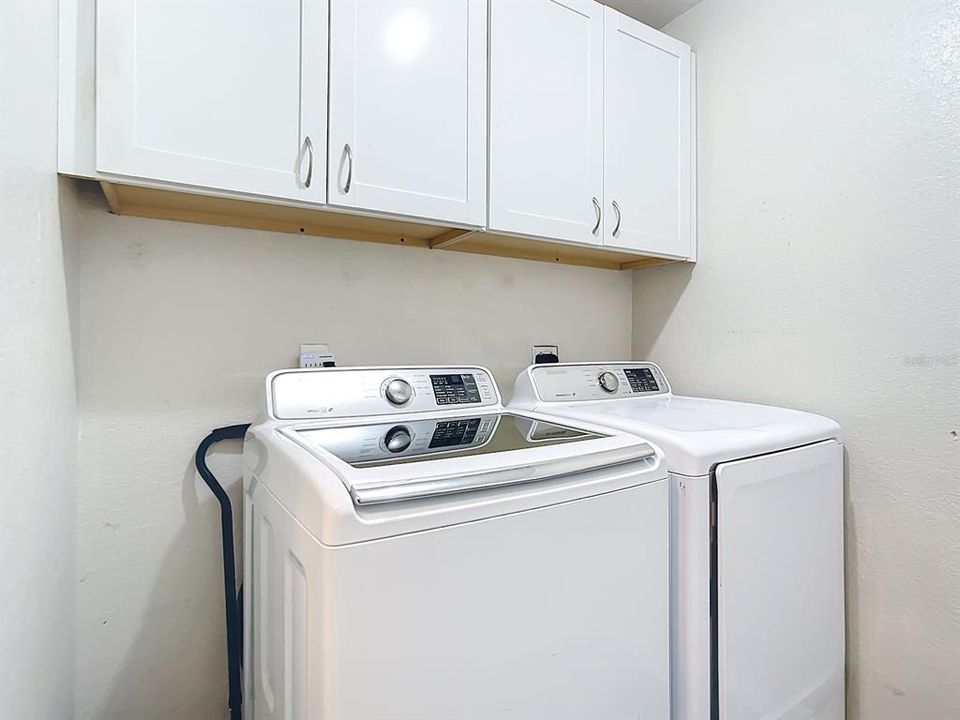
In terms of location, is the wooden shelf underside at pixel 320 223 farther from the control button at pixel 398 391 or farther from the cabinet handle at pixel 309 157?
the control button at pixel 398 391

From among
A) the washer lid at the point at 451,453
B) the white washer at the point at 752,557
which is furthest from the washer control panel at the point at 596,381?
the washer lid at the point at 451,453

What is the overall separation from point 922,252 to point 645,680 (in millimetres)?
1205

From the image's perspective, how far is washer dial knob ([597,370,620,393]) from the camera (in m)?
1.71

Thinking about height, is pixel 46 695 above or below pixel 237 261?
below

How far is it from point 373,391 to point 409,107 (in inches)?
27.6

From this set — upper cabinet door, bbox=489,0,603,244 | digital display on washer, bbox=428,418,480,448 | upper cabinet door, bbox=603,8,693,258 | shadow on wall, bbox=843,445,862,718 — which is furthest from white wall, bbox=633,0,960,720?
digital display on washer, bbox=428,418,480,448

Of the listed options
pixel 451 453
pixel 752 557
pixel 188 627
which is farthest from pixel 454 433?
pixel 188 627

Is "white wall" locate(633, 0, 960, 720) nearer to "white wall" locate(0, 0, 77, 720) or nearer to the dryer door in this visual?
the dryer door

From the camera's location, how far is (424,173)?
4.21 feet

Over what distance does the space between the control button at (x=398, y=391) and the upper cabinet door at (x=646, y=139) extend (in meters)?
0.77

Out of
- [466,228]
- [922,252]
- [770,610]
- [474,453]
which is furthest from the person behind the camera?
[466,228]

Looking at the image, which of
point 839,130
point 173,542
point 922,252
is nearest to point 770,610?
point 922,252

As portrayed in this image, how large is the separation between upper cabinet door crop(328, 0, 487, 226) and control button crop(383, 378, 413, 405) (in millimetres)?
427

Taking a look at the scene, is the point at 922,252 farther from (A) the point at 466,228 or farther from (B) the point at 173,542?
(B) the point at 173,542
